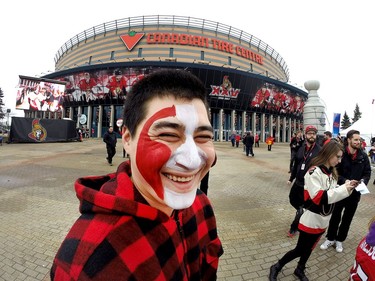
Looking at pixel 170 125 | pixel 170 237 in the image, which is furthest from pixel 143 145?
pixel 170 237

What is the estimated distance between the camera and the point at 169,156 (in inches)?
37.2

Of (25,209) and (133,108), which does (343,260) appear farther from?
(25,209)

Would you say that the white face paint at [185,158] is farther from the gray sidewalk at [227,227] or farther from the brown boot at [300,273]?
the brown boot at [300,273]

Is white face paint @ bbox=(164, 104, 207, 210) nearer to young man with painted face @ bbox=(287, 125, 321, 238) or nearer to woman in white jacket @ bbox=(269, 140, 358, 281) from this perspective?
woman in white jacket @ bbox=(269, 140, 358, 281)

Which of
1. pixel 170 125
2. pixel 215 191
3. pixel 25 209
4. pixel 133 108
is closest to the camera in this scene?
pixel 170 125

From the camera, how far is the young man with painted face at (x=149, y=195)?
2.65ft

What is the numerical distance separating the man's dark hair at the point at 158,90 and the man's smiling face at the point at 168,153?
35 millimetres

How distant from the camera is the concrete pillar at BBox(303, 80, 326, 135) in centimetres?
944

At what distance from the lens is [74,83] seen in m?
33.8

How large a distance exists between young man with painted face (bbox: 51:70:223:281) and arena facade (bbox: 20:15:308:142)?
3123 cm

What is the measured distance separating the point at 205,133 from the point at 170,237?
1.84 ft

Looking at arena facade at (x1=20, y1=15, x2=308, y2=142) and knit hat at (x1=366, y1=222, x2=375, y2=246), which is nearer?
knit hat at (x1=366, y1=222, x2=375, y2=246)

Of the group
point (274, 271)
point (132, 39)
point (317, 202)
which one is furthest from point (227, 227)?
point (132, 39)

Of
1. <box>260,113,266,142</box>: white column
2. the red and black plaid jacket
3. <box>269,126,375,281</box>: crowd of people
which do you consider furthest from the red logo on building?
the red and black plaid jacket
